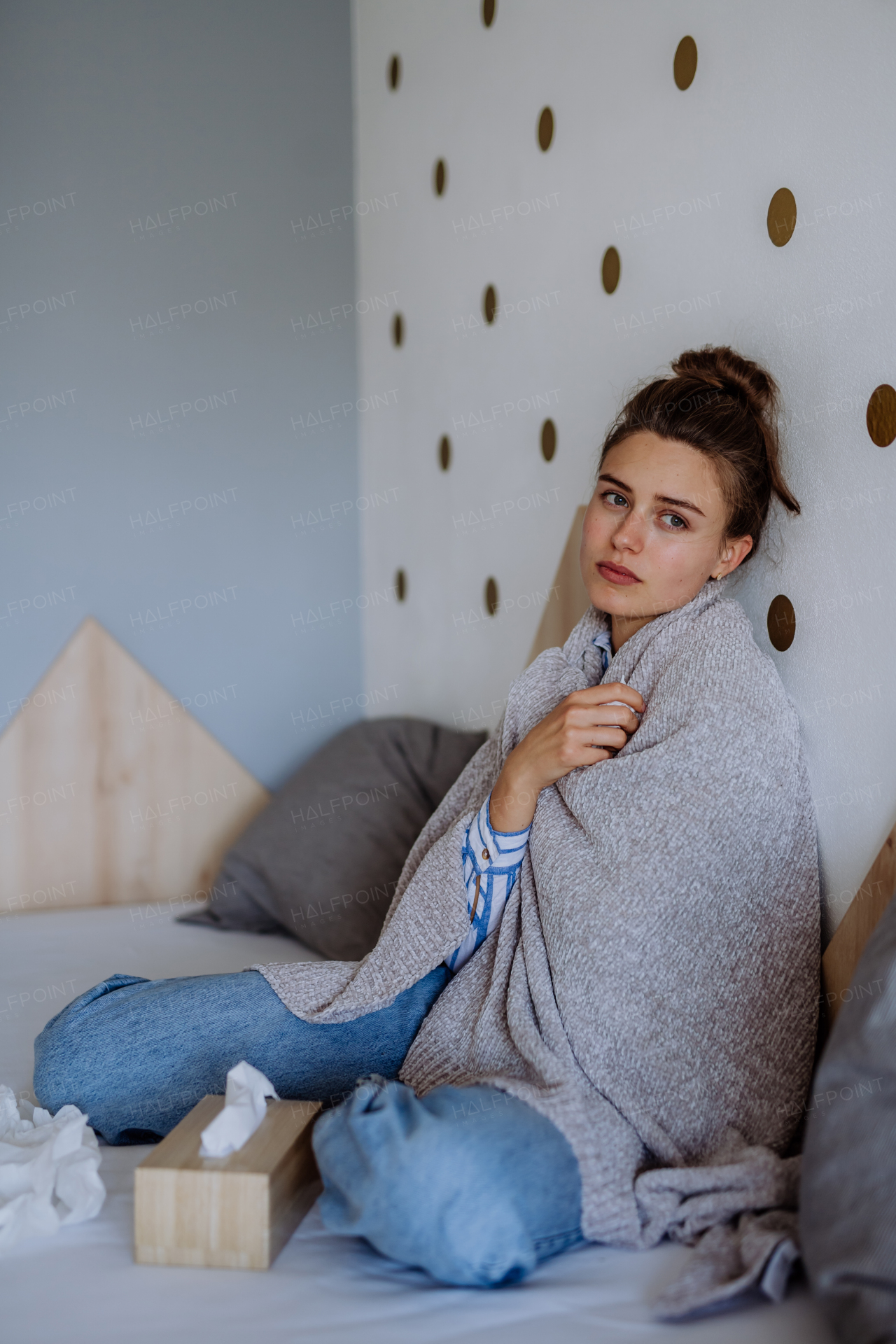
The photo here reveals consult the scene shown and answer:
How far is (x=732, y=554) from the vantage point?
1193mm

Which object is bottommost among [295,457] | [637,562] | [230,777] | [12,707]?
[230,777]

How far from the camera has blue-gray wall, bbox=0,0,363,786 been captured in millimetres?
1935

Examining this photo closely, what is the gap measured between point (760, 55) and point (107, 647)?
58.3 inches

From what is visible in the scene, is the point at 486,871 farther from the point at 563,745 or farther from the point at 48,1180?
the point at 48,1180

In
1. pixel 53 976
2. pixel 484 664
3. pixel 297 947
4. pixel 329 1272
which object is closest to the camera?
pixel 329 1272

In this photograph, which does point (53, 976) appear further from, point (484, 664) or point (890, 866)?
point (890, 866)

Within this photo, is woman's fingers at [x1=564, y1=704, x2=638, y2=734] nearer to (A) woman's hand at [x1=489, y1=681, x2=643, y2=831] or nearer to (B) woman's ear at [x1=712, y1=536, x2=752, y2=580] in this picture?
(A) woman's hand at [x1=489, y1=681, x2=643, y2=831]

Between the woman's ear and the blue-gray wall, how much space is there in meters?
1.18

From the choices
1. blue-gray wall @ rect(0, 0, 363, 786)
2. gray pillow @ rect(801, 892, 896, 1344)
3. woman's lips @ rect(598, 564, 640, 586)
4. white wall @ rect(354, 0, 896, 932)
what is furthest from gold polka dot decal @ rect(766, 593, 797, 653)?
blue-gray wall @ rect(0, 0, 363, 786)

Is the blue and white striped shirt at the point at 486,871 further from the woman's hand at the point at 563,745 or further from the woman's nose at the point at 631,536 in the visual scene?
the woman's nose at the point at 631,536

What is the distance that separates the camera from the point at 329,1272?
0.86 m

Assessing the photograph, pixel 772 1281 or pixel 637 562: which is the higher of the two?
pixel 637 562

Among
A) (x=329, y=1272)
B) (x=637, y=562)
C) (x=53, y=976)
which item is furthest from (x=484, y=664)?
(x=329, y=1272)

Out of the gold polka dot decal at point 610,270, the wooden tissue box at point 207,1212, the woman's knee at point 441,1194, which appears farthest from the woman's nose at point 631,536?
the wooden tissue box at point 207,1212
